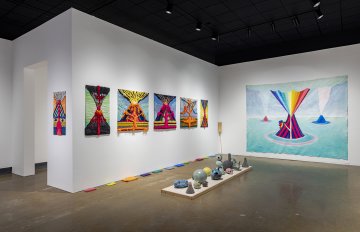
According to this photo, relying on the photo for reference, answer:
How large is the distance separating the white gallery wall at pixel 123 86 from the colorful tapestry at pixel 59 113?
0.28 m

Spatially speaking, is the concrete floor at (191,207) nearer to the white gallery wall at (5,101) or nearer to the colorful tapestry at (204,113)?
the white gallery wall at (5,101)

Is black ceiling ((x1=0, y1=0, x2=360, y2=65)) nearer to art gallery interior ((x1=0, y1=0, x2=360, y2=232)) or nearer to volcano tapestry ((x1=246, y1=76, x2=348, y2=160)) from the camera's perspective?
art gallery interior ((x1=0, y1=0, x2=360, y2=232))

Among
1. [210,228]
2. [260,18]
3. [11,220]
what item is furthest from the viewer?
[260,18]

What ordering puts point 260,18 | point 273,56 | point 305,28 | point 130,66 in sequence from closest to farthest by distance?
point 130,66 < point 260,18 < point 305,28 < point 273,56

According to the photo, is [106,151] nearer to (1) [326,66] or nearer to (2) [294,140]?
(2) [294,140]

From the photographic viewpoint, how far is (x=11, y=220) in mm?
2947

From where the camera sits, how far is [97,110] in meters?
4.42

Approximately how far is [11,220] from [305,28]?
7.23m

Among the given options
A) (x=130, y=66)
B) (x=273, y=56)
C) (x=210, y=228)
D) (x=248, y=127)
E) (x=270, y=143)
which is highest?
(x=273, y=56)

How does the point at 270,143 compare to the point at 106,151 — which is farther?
the point at 270,143

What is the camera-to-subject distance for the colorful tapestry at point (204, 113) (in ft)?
24.3

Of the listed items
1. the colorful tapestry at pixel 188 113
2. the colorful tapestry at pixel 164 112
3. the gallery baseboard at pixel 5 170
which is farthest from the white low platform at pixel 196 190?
the gallery baseboard at pixel 5 170

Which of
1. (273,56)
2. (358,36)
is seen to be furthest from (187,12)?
(358,36)

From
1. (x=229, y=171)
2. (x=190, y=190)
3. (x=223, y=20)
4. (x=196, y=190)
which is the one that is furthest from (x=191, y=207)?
(x=223, y=20)
